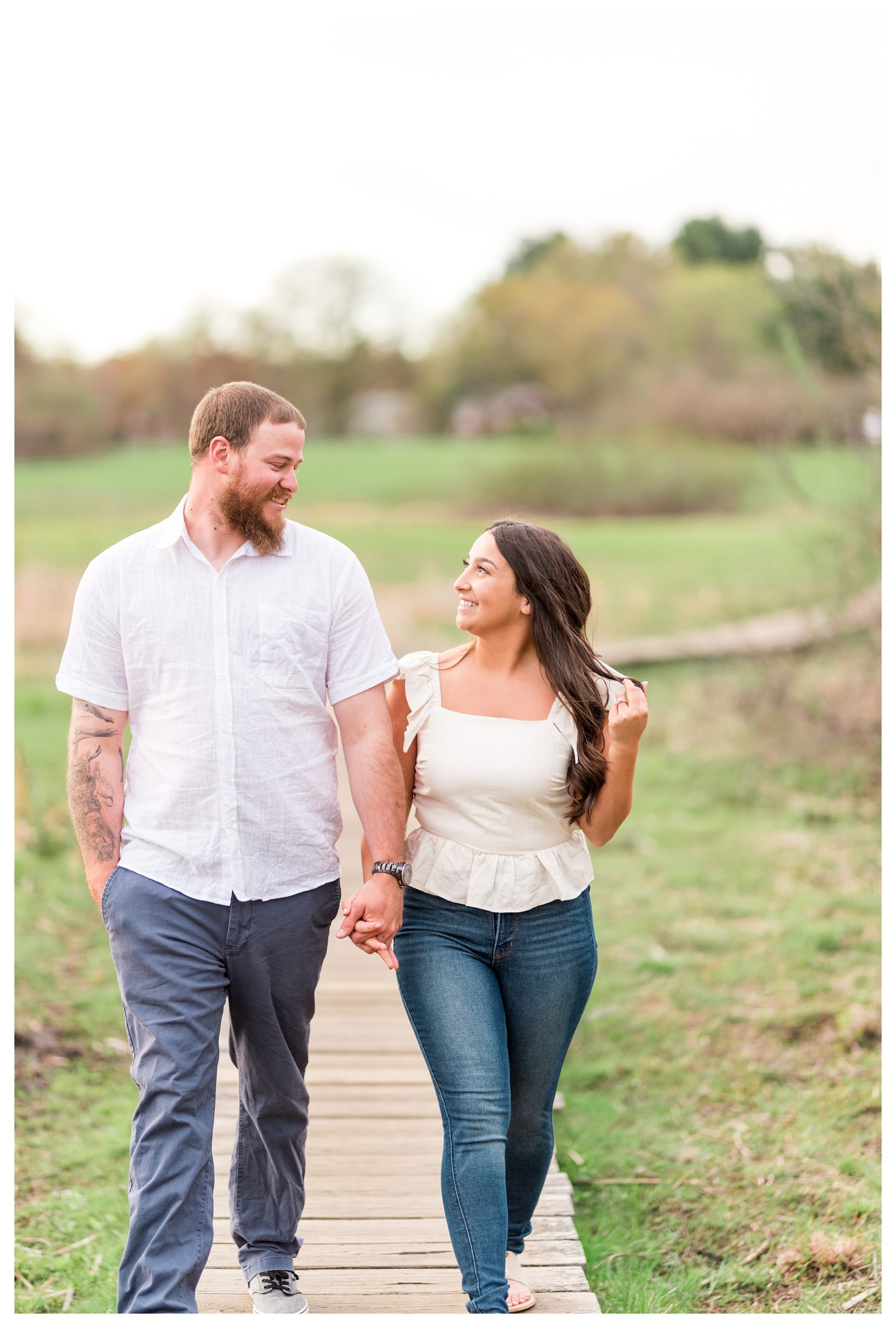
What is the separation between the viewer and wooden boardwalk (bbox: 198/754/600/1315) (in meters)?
2.90

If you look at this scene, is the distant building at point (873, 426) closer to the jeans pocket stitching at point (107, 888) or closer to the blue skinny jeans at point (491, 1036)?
the blue skinny jeans at point (491, 1036)

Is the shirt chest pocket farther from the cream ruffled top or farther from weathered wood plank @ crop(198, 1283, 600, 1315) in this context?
weathered wood plank @ crop(198, 1283, 600, 1315)

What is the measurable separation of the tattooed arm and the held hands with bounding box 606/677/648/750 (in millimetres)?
991

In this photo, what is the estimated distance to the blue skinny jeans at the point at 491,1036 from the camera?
2.46 metres

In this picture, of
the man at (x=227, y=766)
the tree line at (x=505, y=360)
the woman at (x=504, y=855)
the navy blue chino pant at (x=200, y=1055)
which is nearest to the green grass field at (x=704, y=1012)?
the navy blue chino pant at (x=200, y=1055)

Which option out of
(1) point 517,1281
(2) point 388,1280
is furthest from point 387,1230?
(1) point 517,1281

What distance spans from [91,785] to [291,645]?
1.61 feet

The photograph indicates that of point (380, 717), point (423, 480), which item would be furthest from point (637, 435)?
Result: point (380, 717)

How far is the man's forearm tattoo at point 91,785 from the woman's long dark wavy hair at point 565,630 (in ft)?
2.97

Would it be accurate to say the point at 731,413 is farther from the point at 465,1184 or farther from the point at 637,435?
the point at 465,1184

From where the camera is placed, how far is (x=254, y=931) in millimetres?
2582

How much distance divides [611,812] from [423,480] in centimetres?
2929

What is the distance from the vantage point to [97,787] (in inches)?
103

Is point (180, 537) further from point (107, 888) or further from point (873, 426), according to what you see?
point (873, 426)
